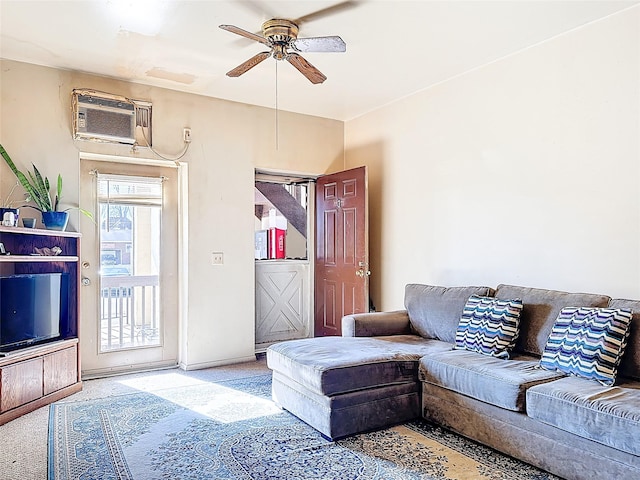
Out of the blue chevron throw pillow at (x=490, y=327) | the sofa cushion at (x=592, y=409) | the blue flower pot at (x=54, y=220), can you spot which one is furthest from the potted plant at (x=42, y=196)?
the sofa cushion at (x=592, y=409)

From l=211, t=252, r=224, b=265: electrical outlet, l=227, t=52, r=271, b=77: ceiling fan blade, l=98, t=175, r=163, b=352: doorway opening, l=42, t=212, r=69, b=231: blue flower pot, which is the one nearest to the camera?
l=227, t=52, r=271, b=77: ceiling fan blade

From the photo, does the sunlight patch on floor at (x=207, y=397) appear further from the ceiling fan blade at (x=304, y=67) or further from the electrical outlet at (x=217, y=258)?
the ceiling fan blade at (x=304, y=67)

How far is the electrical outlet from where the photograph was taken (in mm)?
4461

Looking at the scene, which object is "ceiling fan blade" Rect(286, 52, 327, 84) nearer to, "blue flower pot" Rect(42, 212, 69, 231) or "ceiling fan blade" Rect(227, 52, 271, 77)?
"ceiling fan blade" Rect(227, 52, 271, 77)

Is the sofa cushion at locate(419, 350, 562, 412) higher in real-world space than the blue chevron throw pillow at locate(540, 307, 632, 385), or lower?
lower

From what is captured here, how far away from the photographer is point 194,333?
4.33 metres

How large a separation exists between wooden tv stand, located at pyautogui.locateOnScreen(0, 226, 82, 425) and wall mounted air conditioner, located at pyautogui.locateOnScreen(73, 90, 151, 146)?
0.89m

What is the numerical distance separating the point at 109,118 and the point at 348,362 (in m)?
2.87

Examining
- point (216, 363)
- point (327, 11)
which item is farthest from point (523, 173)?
point (216, 363)

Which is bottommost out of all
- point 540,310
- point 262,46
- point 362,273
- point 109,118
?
point 540,310

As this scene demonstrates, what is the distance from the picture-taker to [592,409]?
6.70ft

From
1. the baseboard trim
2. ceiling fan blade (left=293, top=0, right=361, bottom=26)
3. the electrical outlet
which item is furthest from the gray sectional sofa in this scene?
ceiling fan blade (left=293, top=0, right=361, bottom=26)

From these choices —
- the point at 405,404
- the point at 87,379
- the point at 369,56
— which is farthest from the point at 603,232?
the point at 87,379

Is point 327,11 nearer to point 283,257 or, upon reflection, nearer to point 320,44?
point 320,44
